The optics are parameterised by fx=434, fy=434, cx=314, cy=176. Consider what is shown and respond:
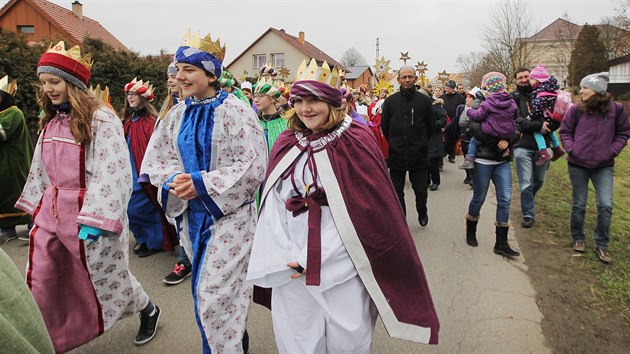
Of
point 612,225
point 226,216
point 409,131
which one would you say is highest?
point 409,131

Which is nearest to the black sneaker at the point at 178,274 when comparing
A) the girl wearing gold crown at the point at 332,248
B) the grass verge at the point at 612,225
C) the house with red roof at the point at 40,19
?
the girl wearing gold crown at the point at 332,248

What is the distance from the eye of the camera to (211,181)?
265cm

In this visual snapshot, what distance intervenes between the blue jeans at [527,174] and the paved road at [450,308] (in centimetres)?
80

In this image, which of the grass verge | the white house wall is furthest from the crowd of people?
the white house wall

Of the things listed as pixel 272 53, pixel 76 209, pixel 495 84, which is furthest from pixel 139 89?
pixel 272 53

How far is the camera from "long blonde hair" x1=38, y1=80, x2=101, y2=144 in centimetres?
294

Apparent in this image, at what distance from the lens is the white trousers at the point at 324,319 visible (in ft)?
7.32

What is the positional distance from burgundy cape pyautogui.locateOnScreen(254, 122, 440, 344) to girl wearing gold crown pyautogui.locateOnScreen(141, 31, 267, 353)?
2.10 ft

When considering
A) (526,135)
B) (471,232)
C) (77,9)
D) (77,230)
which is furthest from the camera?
(77,9)

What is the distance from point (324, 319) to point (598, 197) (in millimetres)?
4114

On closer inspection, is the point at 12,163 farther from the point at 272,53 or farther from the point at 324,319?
the point at 272,53

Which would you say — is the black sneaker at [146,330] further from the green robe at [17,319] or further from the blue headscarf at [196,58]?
the green robe at [17,319]

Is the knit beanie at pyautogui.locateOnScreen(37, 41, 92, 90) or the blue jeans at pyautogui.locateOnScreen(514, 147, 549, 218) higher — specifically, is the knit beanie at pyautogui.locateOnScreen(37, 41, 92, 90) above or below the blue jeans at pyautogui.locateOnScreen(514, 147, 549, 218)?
above

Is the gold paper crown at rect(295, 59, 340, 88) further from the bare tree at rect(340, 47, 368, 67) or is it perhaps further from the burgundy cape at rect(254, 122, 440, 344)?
the bare tree at rect(340, 47, 368, 67)
